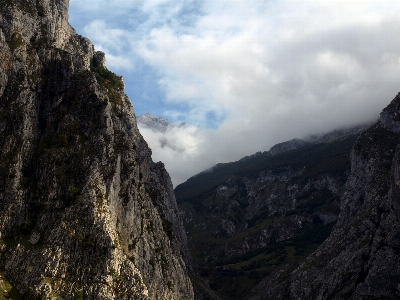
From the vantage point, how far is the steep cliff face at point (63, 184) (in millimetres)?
98575

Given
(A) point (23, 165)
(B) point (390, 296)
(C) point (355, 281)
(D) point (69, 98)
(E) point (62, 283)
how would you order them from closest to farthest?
(E) point (62, 283), (A) point (23, 165), (D) point (69, 98), (B) point (390, 296), (C) point (355, 281)

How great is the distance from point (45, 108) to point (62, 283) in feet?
190

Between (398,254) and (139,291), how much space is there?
365 ft

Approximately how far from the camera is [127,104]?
184750 mm

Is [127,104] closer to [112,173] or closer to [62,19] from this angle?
[62,19]

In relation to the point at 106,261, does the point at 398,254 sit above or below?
below

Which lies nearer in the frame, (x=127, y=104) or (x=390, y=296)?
(x=390, y=296)

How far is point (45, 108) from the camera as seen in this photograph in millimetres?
128750

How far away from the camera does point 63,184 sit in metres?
113

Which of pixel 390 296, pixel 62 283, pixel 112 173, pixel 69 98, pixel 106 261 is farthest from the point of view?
pixel 390 296

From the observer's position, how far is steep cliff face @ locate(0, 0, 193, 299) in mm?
98575

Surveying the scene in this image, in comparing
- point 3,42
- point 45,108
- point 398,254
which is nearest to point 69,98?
point 45,108

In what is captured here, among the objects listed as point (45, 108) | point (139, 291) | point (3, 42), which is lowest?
point (139, 291)

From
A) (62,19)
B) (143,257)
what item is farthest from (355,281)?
(62,19)
